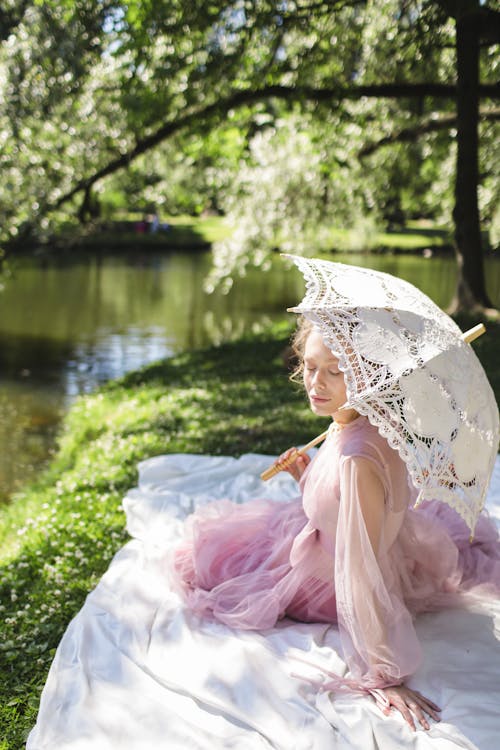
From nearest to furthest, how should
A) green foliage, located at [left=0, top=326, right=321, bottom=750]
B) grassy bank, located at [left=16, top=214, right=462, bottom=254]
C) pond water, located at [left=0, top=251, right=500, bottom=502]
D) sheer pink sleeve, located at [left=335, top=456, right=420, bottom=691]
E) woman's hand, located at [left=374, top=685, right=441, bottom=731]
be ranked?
woman's hand, located at [left=374, top=685, right=441, bottom=731] → sheer pink sleeve, located at [left=335, top=456, right=420, bottom=691] → green foliage, located at [left=0, top=326, right=321, bottom=750] → pond water, located at [left=0, top=251, right=500, bottom=502] → grassy bank, located at [left=16, top=214, right=462, bottom=254]

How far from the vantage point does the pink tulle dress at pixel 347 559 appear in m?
2.96

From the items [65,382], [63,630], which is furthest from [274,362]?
[63,630]

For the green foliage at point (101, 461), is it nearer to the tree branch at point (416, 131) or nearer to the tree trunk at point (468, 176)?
the tree trunk at point (468, 176)

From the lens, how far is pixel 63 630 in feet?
12.4

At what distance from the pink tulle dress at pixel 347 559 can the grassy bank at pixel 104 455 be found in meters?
0.84

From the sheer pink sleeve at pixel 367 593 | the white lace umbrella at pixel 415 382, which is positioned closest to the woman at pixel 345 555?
the sheer pink sleeve at pixel 367 593

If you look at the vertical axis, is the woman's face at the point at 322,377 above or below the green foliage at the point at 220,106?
below

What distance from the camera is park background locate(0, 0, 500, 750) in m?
5.82

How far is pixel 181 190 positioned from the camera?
15.0 meters

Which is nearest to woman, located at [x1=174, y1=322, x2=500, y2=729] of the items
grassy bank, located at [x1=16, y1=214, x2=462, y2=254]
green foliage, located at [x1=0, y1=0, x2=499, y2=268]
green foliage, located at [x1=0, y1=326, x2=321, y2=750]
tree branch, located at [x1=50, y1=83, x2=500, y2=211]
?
green foliage, located at [x1=0, y1=326, x2=321, y2=750]

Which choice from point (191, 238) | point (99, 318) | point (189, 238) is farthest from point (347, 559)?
point (191, 238)

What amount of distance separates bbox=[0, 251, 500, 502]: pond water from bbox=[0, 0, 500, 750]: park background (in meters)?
0.08

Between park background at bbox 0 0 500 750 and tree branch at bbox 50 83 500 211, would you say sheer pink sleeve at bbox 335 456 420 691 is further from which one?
tree branch at bbox 50 83 500 211

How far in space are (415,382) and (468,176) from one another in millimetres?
8694
